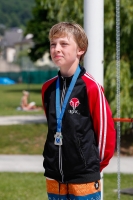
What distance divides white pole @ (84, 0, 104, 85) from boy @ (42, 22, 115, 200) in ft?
4.16

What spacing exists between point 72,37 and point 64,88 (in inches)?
13.2

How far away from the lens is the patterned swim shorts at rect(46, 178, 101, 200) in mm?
3904

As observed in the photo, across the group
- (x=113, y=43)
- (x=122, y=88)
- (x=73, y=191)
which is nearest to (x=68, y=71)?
(x=73, y=191)

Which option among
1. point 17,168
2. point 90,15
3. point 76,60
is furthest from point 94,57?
point 17,168

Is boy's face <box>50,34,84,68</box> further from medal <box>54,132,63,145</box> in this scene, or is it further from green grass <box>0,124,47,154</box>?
green grass <box>0,124,47,154</box>

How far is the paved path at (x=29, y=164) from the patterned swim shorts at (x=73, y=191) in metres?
7.26

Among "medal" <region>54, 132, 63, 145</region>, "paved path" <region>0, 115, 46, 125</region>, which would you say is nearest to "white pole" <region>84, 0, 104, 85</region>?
"medal" <region>54, 132, 63, 145</region>

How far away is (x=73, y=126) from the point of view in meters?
3.86

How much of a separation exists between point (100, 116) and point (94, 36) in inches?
60.1

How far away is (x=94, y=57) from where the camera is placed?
17.3ft

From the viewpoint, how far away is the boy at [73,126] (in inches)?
152

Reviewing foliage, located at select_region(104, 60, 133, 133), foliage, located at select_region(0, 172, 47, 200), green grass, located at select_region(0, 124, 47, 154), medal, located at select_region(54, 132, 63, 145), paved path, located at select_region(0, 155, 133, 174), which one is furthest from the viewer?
green grass, located at select_region(0, 124, 47, 154)

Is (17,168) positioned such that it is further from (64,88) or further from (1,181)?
(64,88)

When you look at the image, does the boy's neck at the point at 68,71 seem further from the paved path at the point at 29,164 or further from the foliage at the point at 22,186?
the paved path at the point at 29,164
